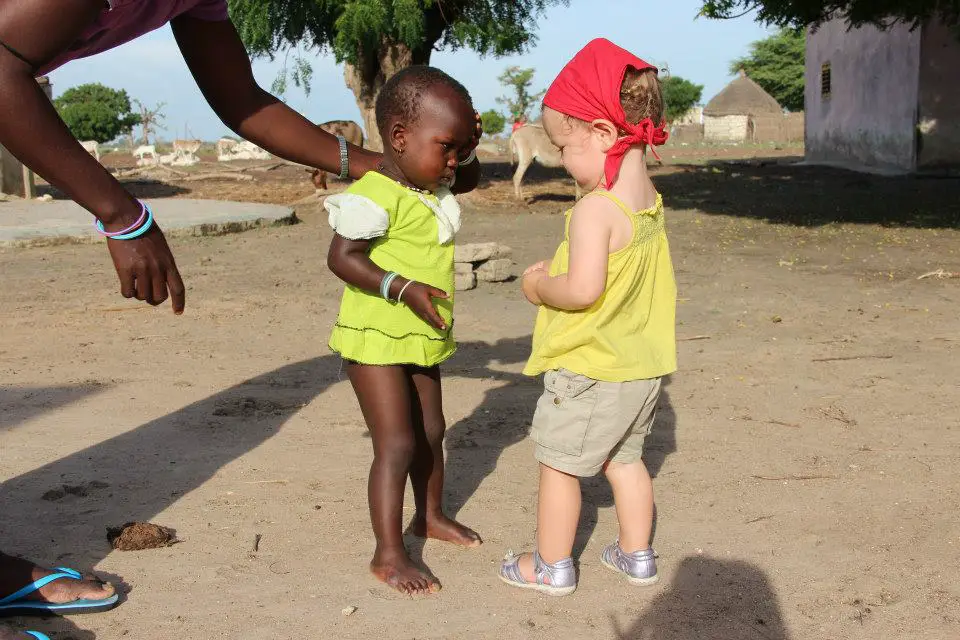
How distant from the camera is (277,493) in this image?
376 cm

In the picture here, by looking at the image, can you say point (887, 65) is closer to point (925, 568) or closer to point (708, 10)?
point (708, 10)

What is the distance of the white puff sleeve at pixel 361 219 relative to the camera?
9.46ft

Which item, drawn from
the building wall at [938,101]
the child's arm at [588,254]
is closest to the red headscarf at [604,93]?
the child's arm at [588,254]

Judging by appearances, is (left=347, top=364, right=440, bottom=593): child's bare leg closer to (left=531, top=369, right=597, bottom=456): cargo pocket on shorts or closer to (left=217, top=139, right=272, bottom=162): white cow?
(left=531, top=369, right=597, bottom=456): cargo pocket on shorts

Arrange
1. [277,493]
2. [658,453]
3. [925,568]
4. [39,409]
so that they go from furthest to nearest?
[39,409] < [658,453] < [277,493] < [925,568]

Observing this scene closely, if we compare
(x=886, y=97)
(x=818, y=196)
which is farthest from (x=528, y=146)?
(x=886, y=97)

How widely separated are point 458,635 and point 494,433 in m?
1.83

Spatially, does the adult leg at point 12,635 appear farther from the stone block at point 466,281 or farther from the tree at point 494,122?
the tree at point 494,122

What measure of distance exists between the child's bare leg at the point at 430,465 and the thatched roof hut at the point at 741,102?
45.3 meters

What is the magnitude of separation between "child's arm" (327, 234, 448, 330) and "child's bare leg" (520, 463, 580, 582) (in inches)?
22.6

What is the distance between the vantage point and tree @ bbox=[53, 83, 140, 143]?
51719 mm

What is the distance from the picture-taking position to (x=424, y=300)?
2.79 metres

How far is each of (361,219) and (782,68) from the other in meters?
58.9

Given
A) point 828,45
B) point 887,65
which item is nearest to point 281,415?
point 887,65
